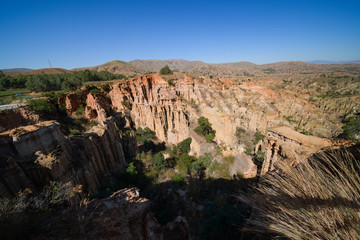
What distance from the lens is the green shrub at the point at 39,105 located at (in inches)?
709

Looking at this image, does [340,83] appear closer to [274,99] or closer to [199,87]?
[274,99]

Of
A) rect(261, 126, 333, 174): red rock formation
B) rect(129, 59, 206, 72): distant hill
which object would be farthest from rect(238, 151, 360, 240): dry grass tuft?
rect(129, 59, 206, 72): distant hill

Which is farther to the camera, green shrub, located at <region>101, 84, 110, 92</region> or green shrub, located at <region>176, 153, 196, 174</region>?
green shrub, located at <region>101, 84, 110, 92</region>

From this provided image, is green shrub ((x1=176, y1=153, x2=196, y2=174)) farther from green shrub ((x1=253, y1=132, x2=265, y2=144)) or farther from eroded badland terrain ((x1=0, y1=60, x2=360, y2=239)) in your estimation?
green shrub ((x1=253, y1=132, x2=265, y2=144))

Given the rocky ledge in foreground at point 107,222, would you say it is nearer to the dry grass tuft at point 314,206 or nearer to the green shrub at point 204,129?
the dry grass tuft at point 314,206

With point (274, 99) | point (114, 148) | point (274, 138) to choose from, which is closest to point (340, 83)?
point (274, 99)

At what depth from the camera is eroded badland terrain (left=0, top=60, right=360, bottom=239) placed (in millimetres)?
4117

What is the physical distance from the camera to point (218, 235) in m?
8.38

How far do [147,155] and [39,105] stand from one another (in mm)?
16103

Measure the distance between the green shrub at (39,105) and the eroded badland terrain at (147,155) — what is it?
0.10 meters

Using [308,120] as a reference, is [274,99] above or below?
above

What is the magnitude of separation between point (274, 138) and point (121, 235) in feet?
32.8

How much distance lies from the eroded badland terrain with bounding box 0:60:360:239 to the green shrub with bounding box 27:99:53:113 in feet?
0.31

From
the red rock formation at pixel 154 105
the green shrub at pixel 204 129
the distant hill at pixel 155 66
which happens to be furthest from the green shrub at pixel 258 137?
the distant hill at pixel 155 66
